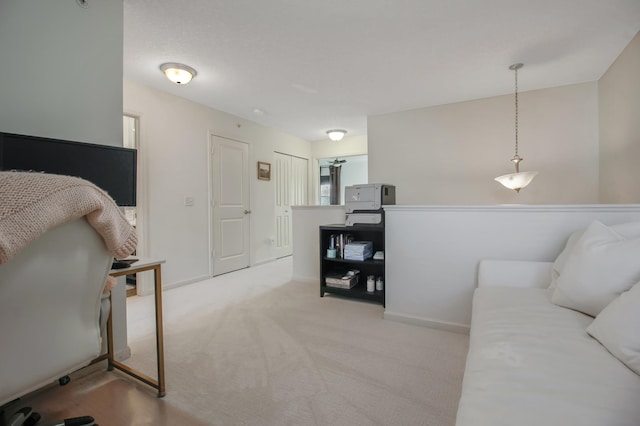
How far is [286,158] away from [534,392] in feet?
16.8

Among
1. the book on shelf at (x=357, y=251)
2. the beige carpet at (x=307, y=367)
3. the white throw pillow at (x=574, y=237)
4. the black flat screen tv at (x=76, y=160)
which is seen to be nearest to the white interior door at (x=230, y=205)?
the beige carpet at (x=307, y=367)

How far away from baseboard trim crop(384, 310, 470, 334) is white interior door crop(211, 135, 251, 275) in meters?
2.57

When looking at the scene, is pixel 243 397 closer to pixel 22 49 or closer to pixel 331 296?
pixel 331 296

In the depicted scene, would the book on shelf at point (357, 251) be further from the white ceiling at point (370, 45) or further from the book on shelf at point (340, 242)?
the white ceiling at point (370, 45)

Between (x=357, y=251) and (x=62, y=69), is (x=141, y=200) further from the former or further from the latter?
(x=357, y=251)

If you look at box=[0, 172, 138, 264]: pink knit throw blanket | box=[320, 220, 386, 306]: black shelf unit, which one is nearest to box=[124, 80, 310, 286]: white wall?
box=[320, 220, 386, 306]: black shelf unit

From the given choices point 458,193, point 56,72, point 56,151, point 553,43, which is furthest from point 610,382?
point 458,193

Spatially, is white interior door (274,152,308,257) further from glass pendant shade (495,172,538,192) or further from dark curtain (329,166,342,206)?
glass pendant shade (495,172,538,192)

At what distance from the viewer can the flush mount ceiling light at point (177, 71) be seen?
273 centimetres

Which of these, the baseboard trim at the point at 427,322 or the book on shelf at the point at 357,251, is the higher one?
the book on shelf at the point at 357,251

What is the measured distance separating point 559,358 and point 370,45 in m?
2.49

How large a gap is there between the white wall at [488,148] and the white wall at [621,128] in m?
0.20

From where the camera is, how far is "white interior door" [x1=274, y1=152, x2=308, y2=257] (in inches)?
208

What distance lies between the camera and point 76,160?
1.43 m
